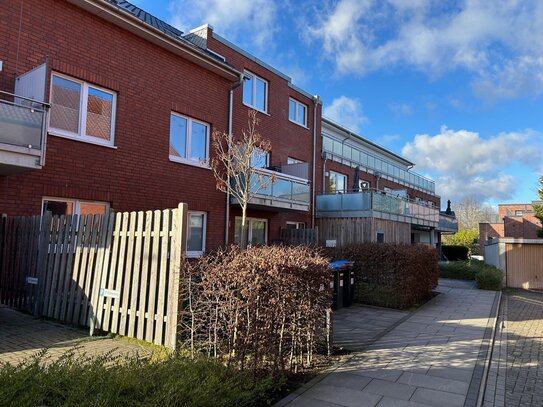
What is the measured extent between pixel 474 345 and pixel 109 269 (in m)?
6.23

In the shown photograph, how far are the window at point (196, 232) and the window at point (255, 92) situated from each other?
201 inches

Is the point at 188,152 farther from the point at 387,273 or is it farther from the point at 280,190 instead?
the point at 387,273

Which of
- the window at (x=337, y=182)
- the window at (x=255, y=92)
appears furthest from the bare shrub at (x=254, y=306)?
the window at (x=337, y=182)

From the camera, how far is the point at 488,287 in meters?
16.8

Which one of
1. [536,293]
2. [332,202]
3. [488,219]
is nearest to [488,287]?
[536,293]

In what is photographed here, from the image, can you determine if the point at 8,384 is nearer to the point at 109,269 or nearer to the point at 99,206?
the point at 109,269

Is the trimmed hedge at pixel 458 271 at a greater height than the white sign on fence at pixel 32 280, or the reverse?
the white sign on fence at pixel 32 280

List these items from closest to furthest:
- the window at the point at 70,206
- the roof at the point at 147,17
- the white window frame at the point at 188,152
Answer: the window at the point at 70,206 < the white window frame at the point at 188,152 < the roof at the point at 147,17

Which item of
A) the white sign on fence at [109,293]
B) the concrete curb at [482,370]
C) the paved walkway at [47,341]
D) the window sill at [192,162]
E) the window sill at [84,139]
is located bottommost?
the concrete curb at [482,370]

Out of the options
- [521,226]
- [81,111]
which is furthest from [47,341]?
[521,226]

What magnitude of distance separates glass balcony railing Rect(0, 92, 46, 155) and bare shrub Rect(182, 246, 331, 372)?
3964 millimetres

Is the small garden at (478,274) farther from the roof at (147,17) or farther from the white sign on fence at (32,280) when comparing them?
the white sign on fence at (32,280)

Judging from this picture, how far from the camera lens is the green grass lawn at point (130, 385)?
3.03 metres

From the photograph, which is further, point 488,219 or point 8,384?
point 488,219
